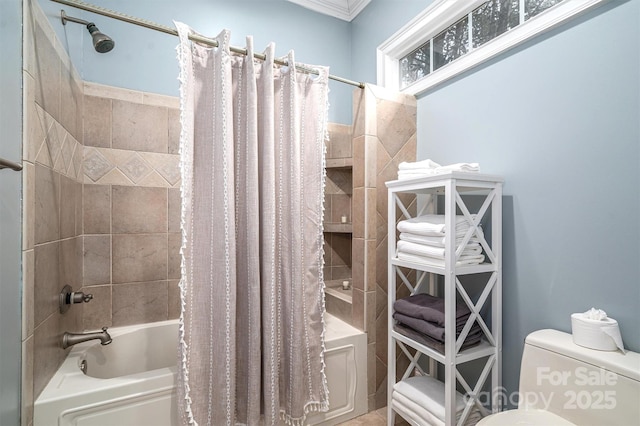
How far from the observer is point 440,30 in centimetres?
170

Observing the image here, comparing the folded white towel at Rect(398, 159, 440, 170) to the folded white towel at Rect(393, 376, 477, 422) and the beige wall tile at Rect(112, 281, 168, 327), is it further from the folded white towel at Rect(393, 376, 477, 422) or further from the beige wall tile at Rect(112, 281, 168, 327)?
the beige wall tile at Rect(112, 281, 168, 327)

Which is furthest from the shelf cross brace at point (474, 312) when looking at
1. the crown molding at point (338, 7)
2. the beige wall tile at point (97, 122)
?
the crown molding at point (338, 7)

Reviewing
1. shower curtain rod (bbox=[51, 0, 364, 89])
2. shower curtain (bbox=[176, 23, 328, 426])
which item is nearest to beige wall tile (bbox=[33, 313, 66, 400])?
shower curtain (bbox=[176, 23, 328, 426])

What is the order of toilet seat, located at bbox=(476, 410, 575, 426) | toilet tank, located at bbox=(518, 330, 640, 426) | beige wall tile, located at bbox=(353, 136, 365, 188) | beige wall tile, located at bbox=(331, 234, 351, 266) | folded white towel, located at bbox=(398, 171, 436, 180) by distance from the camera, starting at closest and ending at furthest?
toilet tank, located at bbox=(518, 330, 640, 426) < toilet seat, located at bbox=(476, 410, 575, 426) < folded white towel, located at bbox=(398, 171, 436, 180) < beige wall tile, located at bbox=(353, 136, 365, 188) < beige wall tile, located at bbox=(331, 234, 351, 266)

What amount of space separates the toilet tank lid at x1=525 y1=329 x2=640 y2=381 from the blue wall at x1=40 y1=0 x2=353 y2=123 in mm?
1954

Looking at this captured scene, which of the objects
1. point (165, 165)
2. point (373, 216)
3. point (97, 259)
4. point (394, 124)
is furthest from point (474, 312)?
point (97, 259)

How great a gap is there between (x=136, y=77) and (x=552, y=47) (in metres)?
2.15

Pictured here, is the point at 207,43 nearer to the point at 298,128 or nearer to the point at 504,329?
the point at 298,128

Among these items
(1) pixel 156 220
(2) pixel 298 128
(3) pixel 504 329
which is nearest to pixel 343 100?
(2) pixel 298 128

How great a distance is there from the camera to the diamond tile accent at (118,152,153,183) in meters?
1.77

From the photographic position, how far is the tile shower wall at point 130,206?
5.56 feet

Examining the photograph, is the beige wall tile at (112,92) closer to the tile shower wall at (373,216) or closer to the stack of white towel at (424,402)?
the tile shower wall at (373,216)

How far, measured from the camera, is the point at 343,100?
2.44 metres

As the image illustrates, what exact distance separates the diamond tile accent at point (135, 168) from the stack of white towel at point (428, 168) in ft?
5.03
